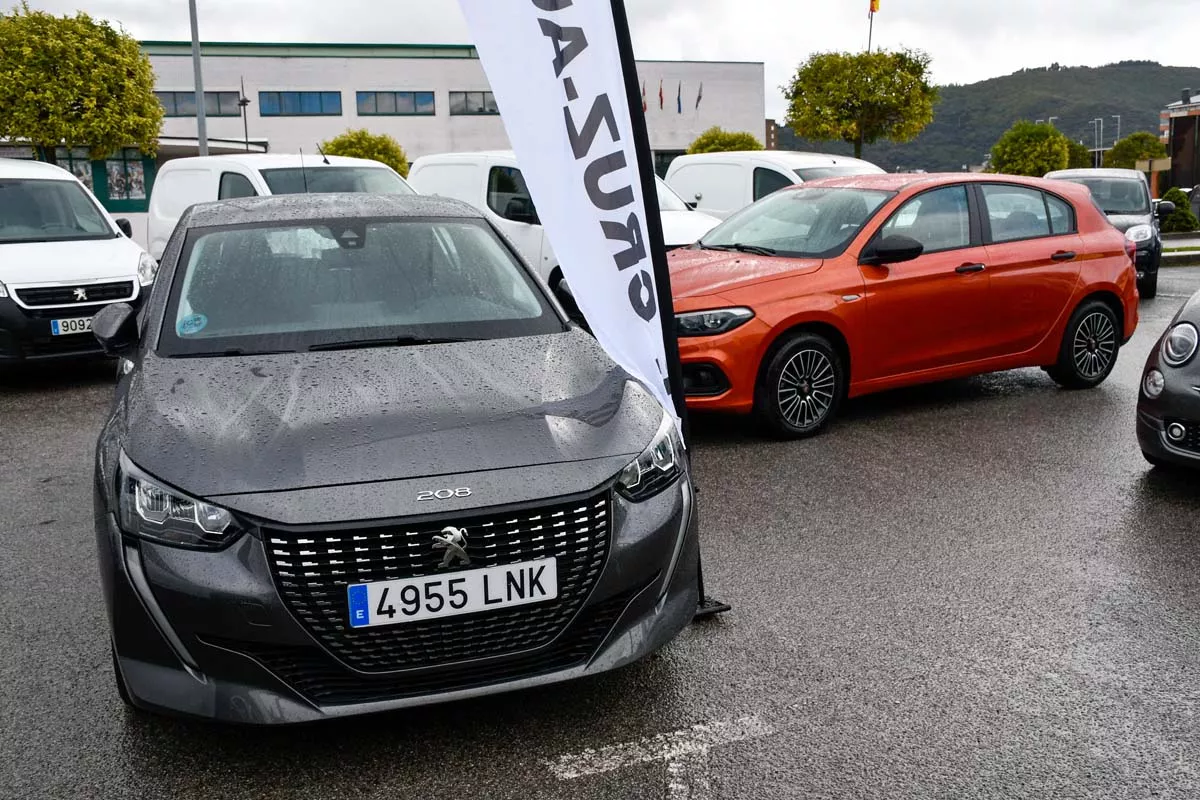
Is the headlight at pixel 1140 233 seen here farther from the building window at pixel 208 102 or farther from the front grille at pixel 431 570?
the building window at pixel 208 102

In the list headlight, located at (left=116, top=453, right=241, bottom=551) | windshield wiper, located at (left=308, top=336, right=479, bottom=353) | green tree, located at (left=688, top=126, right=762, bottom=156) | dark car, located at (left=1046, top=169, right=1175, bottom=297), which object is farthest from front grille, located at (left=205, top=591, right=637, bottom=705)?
green tree, located at (left=688, top=126, right=762, bottom=156)

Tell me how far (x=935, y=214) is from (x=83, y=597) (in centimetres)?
563

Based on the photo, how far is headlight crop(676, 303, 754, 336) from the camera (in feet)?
21.7

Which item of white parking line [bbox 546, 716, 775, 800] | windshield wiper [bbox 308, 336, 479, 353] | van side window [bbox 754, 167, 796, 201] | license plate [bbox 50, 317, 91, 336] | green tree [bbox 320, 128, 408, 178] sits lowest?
white parking line [bbox 546, 716, 775, 800]

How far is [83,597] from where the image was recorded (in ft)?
14.6

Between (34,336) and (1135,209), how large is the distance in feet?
44.8

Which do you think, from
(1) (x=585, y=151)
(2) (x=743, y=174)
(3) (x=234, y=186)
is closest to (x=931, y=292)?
(1) (x=585, y=151)

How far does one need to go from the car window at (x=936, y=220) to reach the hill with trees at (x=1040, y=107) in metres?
112

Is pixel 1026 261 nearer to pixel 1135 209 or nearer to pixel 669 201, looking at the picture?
pixel 669 201

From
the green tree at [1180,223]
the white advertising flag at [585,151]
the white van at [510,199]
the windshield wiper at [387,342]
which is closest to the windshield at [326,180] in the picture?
the white van at [510,199]

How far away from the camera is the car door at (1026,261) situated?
754 centimetres

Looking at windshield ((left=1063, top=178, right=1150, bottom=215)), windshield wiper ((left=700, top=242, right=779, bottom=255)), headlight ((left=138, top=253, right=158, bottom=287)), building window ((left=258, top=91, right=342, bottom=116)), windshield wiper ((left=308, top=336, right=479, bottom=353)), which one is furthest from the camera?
building window ((left=258, top=91, right=342, bottom=116))

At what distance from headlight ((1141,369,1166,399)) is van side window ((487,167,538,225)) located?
6.94m

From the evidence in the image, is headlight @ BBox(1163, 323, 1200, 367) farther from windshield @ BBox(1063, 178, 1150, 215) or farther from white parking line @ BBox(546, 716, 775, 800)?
windshield @ BBox(1063, 178, 1150, 215)
